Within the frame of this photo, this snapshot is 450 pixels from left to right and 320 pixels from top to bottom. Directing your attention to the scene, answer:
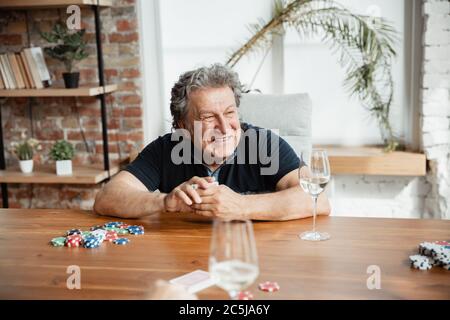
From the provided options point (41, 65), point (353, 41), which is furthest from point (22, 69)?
point (353, 41)

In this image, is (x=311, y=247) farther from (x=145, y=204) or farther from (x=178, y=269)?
(x=145, y=204)

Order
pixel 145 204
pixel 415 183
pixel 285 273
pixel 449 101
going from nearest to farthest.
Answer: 1. pixel 285 273
2. pixel 145 204
3. pixel 449 101
4. pixel 415 183

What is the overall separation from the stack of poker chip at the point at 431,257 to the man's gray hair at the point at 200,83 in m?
0.97

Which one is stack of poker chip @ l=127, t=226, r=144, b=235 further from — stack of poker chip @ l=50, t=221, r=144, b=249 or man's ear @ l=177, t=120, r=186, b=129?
man's ear @ l=177, t=120, r=186, b=129

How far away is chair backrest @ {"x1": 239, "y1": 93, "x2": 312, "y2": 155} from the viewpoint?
7.47 ft

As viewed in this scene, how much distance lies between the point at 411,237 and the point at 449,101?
1.86 metres

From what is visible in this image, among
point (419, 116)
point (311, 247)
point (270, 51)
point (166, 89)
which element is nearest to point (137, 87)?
point (166, 89)

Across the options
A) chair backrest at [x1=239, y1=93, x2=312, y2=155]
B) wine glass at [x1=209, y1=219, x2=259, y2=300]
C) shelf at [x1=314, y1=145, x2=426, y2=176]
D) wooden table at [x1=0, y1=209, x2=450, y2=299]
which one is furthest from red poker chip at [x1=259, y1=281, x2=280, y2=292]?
shelf at [x1=314, y1=145, x2=426, y2=176]

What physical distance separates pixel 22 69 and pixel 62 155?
581mm

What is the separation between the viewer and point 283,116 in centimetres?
229

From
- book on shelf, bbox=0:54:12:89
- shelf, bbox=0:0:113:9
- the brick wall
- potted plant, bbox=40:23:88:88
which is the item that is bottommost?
the brick wall

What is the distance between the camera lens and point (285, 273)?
1.24m

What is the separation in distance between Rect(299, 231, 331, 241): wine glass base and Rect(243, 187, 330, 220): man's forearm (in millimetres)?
132
